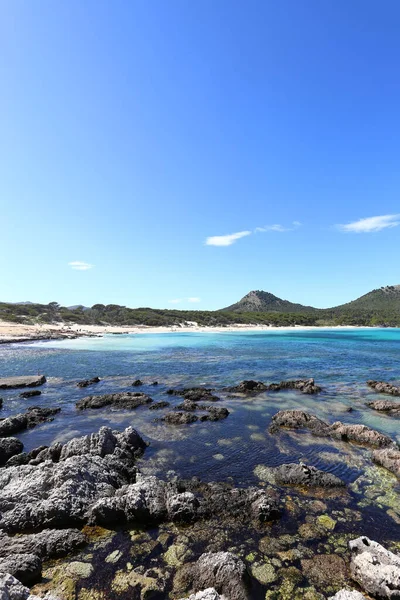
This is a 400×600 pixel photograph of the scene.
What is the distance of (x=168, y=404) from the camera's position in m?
20.5

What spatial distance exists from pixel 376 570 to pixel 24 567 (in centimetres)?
752

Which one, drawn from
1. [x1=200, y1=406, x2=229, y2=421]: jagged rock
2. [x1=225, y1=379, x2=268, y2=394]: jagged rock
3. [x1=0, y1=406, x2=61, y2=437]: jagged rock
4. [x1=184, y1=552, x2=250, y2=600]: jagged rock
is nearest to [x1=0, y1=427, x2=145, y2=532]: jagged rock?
[x1=184, y1=552, x2=250, y2=600]: jagged rock

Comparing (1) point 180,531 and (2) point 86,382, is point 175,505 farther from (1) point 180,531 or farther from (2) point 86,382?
(2) point 86,382

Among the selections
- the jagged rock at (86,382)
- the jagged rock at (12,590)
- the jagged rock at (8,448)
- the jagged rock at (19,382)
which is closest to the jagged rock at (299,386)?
the jagged rock at (86,382)

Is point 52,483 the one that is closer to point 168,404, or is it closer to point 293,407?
point 168,404

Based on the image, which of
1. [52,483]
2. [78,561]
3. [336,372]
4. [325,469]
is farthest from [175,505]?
[336,372]

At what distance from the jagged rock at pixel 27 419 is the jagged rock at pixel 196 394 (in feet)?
27.7

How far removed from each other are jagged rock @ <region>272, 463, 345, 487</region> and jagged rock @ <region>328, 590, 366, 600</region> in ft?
14.7

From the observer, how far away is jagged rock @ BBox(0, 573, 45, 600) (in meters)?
5.19

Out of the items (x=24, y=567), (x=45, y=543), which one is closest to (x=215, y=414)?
(x=45, y=543)

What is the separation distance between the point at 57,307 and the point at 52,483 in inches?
5756

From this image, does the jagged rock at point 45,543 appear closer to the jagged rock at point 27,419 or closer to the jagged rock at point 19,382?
the jagged rock at point 27,419

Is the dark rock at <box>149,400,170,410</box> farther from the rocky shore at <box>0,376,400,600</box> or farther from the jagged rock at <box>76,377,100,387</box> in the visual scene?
the jagged rock at <box>76,377,100,387</box>

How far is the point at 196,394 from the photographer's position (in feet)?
73.7
